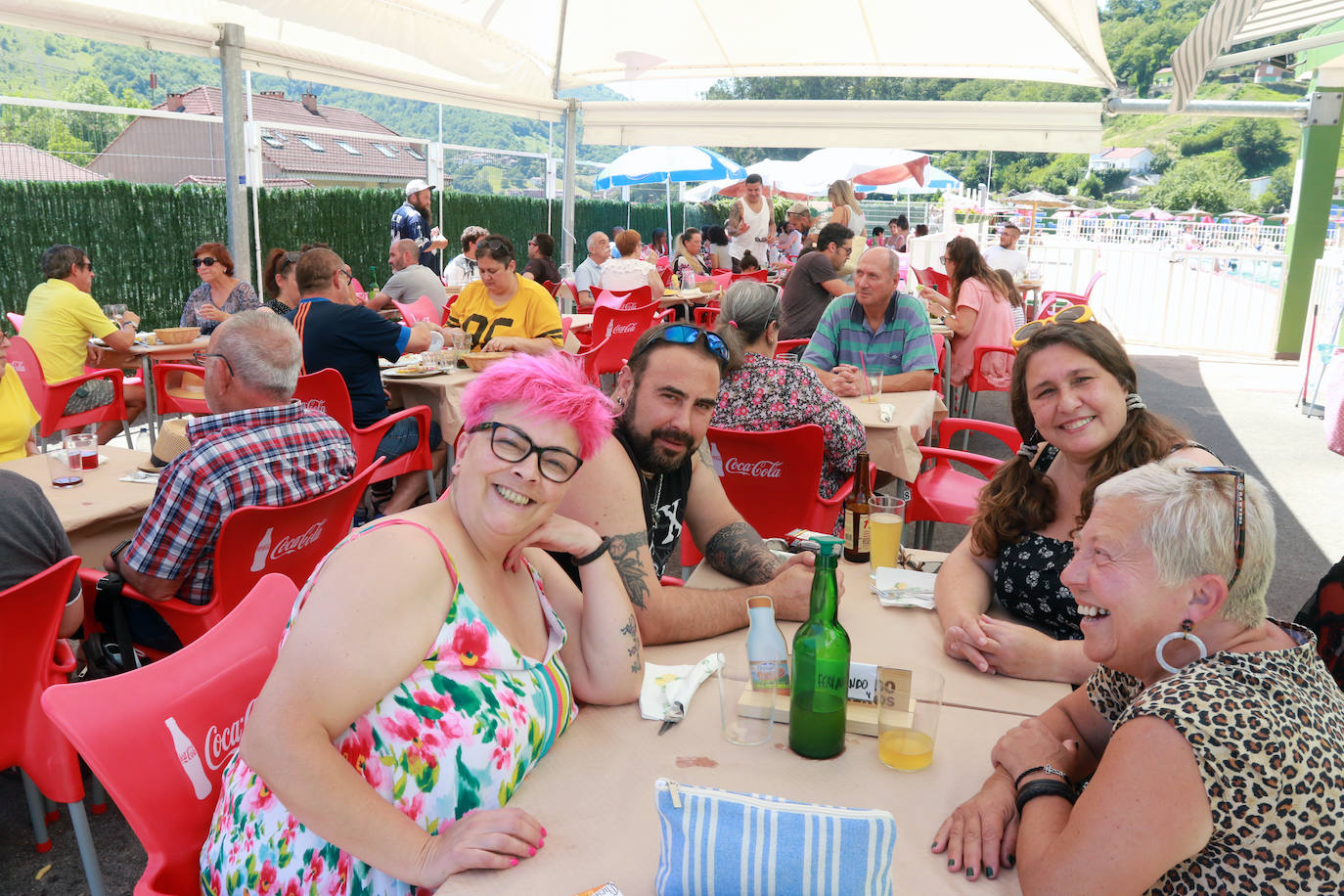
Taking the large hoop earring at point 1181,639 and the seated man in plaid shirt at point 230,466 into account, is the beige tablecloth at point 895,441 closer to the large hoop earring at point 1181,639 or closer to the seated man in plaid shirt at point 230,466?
the seated man in plaid shirt at point 230,466

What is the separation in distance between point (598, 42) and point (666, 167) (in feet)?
19.2

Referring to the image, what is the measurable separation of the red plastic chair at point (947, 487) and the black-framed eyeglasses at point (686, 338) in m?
1.72

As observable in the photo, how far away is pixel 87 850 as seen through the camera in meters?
1.97

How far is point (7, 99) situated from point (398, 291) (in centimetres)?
384

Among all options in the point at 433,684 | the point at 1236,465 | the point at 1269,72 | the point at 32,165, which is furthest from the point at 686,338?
the point at 1269,72

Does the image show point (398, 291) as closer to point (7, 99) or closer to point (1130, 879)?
point (7, 99)

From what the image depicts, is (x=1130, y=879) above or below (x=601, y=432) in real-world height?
below

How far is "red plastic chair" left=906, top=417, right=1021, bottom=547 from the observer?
12.8ft

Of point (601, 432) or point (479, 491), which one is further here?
point (601, 432)

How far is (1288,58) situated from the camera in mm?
11914

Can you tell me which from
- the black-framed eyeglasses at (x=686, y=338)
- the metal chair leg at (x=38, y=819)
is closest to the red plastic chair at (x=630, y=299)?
the black-framed eyeglasses at (x=686, y=338)

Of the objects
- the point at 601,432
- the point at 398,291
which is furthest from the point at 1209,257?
the point at 601,432

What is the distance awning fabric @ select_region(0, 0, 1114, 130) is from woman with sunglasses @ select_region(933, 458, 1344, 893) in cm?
671

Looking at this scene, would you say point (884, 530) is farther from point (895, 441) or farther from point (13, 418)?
point (13, 418)
